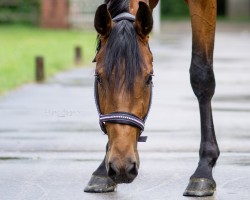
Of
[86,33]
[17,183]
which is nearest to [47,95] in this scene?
[17,183]

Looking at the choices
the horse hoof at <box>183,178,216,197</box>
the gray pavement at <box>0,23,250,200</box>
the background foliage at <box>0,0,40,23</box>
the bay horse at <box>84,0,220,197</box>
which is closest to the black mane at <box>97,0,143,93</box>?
the bay horse at <box>84,0,220,197</box>

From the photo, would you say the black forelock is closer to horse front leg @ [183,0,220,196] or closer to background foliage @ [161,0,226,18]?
horse front leg @ [183,0,220,196]

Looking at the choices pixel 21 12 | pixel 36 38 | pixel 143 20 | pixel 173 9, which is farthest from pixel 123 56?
pixel 173 9

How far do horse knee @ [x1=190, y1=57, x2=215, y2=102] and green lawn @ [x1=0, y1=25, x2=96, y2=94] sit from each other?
7.91 metres

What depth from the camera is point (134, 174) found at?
587 cm

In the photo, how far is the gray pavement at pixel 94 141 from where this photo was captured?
25.3 ft

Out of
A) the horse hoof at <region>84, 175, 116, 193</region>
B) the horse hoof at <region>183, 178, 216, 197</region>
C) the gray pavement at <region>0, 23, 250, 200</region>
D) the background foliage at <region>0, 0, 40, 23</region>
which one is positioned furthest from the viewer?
the background foliage at <region>0, 0, 40, 23</region>

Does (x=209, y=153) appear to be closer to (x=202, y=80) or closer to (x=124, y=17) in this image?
(x=202, y=80)

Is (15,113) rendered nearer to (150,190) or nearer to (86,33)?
(150,190)

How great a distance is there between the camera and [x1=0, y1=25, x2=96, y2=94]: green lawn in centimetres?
1838

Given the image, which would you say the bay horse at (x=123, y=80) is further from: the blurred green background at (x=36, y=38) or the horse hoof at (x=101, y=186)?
the blurred green background at (x=36, y=38)

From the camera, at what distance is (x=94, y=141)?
404 inches

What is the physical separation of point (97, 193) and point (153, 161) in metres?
1.54

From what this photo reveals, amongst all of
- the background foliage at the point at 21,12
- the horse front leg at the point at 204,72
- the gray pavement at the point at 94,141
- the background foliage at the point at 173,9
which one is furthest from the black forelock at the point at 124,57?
the background foliage at the point at 173,9
